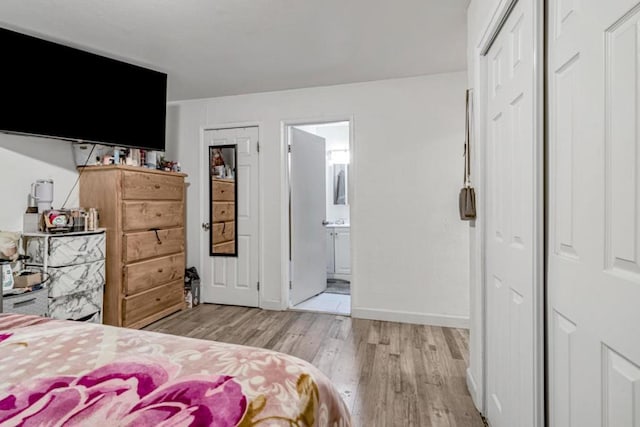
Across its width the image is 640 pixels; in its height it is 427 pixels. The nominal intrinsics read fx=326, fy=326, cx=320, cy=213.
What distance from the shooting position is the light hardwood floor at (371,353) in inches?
74.6

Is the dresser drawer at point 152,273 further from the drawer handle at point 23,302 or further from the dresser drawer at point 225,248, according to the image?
the drawer handle at point 23,302

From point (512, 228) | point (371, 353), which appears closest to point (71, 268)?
point (371, 353)

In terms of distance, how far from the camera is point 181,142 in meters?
4.09

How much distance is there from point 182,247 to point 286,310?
1.38m

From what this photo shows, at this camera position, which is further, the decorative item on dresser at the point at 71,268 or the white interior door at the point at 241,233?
the white interior door at the point at 241,233

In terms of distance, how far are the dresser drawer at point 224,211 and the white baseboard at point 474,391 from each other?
2.88m

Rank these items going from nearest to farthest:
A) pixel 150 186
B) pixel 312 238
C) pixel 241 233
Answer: pixel 150 186 < pixel 241 233 < pixel 312 238

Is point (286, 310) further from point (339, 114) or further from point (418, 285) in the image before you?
point (339, 114)

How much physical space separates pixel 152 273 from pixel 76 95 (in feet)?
5.61

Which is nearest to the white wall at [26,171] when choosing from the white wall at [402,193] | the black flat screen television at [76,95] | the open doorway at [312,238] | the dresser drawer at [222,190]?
the black flat screen television at [76,95]

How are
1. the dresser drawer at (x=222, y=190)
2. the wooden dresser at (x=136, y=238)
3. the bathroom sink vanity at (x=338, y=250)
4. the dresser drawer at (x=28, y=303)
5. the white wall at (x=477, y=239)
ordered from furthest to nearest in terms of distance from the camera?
the bathroom sink vanity at (x=338, y=250)
the dresser drawer at (x=222, y=190)
the wooden dresser at (x=136, y=238)
the dresser drawer at (x=28, y=303)
the white wall at (x=477, y=239)

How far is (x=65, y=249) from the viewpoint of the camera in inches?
103

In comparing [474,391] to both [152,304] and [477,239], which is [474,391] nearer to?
[477,239]

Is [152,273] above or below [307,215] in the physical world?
below
